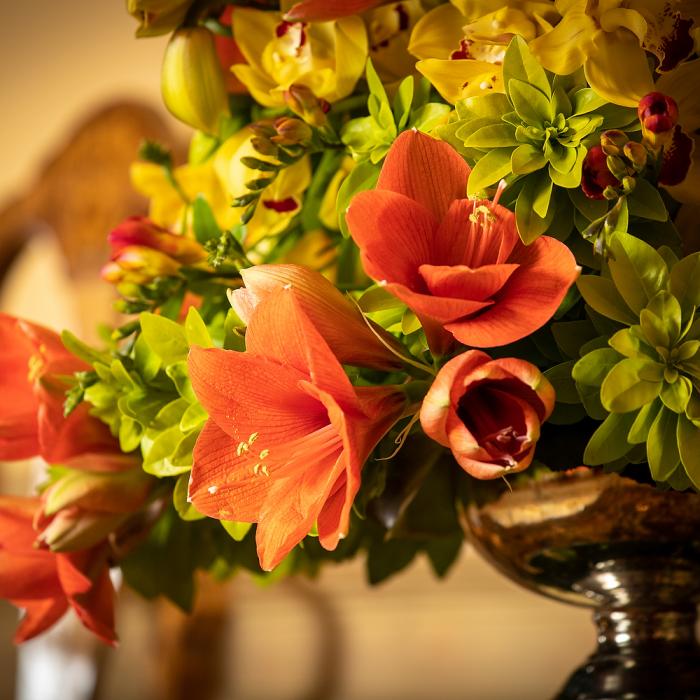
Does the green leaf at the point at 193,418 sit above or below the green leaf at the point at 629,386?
above

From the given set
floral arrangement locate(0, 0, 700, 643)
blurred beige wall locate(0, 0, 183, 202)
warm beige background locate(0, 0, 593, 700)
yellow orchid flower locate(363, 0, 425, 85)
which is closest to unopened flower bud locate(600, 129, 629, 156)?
floral arrangement locate(0, 0, 700, 643)

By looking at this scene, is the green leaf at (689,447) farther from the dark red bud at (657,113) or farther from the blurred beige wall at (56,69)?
the blurred beige wall at (56,69)

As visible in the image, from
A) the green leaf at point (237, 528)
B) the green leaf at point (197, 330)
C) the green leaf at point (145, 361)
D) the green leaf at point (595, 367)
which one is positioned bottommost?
the green leaf at point (237, 528)

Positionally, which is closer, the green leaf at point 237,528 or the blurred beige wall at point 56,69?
the green leaf at point 237,528

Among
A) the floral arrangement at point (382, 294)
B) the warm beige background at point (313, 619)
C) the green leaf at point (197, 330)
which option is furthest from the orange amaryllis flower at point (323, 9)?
the warm beige background at point (313, 619)

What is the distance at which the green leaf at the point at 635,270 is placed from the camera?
0.93 feet

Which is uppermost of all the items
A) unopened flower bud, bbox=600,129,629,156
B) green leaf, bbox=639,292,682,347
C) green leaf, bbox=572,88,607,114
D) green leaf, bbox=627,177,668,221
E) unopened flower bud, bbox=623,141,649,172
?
green leaf, bbox=572,88,607,114

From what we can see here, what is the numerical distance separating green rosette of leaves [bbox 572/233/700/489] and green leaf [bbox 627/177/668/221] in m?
0.01

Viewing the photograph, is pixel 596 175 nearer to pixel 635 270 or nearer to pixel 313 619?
pixel 635 270

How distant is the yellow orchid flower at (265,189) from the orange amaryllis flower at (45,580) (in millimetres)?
131

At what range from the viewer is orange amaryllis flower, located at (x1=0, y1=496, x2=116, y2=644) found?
39 centimetres

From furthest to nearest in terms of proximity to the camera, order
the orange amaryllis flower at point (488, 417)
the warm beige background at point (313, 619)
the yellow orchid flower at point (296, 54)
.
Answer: the warm beige background at point (313, 619) < the yellow orchid flower at point (296, 54) < the orange amaryllis flower at point (488, 417)

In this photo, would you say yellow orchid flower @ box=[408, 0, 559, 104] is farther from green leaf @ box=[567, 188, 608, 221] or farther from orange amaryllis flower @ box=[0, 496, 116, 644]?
orange amaryllis flower @ box=[0, 496, 116, 644]

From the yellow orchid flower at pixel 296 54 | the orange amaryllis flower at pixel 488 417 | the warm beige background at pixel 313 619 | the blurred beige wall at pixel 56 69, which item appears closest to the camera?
the orange amaryllis flower at pixel 488 417
